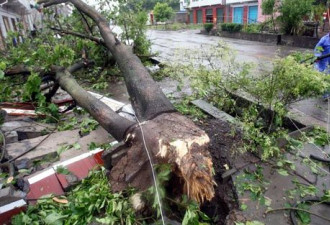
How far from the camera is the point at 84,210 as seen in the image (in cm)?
231

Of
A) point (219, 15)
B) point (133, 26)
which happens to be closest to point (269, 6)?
point (133, 26)

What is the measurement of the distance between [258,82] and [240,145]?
2.82 feet

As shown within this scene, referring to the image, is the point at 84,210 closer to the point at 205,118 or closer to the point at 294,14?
the point at 205,118

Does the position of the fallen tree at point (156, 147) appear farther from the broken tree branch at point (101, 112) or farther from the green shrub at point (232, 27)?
the green shrub at point (232, 27)

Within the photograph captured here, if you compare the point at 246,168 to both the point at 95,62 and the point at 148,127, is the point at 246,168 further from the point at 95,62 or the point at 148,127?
the point at 95,62

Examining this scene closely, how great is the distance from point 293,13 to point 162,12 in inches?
1048

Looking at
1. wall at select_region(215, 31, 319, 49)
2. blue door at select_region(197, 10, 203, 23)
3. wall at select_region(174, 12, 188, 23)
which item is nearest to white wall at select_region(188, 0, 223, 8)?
blue door at select_region(197, 10, 203, 23)

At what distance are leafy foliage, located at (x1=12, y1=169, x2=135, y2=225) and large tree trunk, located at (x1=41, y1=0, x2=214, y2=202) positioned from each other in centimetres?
15

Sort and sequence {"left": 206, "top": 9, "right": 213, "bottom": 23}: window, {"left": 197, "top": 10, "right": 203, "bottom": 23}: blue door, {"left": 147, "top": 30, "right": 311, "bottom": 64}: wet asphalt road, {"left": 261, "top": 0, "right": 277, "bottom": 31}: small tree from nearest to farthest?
{"left": 147, "top": 30, "right": 311, "bottom": 64}: wet asphalt road < {"left": 261, "top": 0, "right": 277, "bottom": 31}: small tree < {"left": 206, "top": 9, "right": 213, "bottom": 23}: window < {"left": 197, "top": 10, "right": 203, "bottom": 23}: blue door

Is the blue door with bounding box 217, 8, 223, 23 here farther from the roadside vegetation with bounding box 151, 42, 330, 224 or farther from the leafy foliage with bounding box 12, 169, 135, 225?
the leafy foliage with bounding box 12, 169, 135, 225

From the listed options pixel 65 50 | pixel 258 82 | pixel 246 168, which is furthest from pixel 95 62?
pixel 246 168

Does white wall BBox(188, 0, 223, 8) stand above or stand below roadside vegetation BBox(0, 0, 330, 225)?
above

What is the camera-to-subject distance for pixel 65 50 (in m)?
4.92

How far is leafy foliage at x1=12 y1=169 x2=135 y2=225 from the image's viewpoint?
7.29 feet
